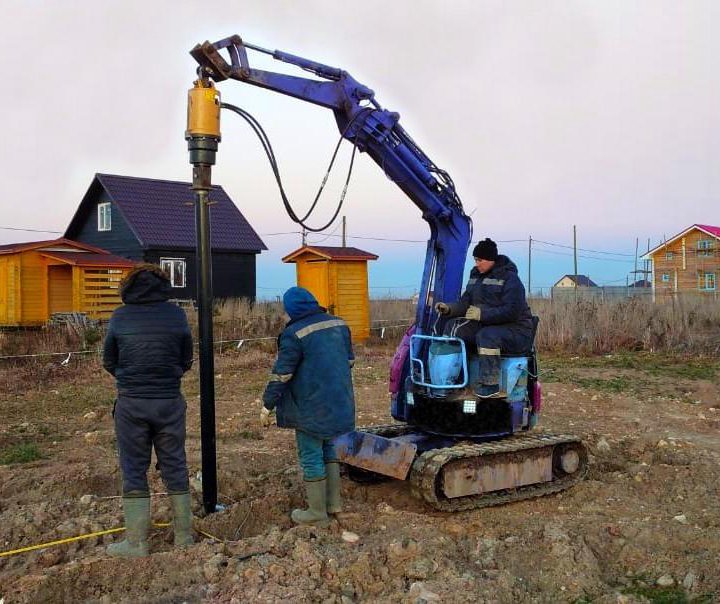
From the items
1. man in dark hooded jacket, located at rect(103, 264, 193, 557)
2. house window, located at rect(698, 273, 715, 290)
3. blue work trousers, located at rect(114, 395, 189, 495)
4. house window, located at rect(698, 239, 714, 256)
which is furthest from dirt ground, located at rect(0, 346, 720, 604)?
house window, located at rect(698, 273, 715, 290)

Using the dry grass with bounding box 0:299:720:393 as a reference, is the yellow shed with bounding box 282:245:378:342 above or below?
above

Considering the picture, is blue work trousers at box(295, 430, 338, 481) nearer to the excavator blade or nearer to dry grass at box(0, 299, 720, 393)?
the excavator blade

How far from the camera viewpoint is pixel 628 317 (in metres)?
19.8

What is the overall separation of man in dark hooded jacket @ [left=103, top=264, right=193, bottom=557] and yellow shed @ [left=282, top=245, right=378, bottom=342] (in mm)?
15351

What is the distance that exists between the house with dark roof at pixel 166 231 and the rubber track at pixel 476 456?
2238cm

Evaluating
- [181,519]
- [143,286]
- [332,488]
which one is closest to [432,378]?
[332,488]

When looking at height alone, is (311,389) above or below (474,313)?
below

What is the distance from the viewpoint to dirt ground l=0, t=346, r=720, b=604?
4.55 m

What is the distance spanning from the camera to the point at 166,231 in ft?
94.6

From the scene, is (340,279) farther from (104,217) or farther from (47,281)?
(104,217)

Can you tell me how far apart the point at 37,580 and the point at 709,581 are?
162 inches

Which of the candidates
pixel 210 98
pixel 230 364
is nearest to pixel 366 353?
pixel 230 364

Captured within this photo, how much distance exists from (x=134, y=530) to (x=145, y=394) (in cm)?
90

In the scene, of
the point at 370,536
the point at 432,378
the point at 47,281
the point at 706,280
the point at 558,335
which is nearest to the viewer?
the point at 370,536
